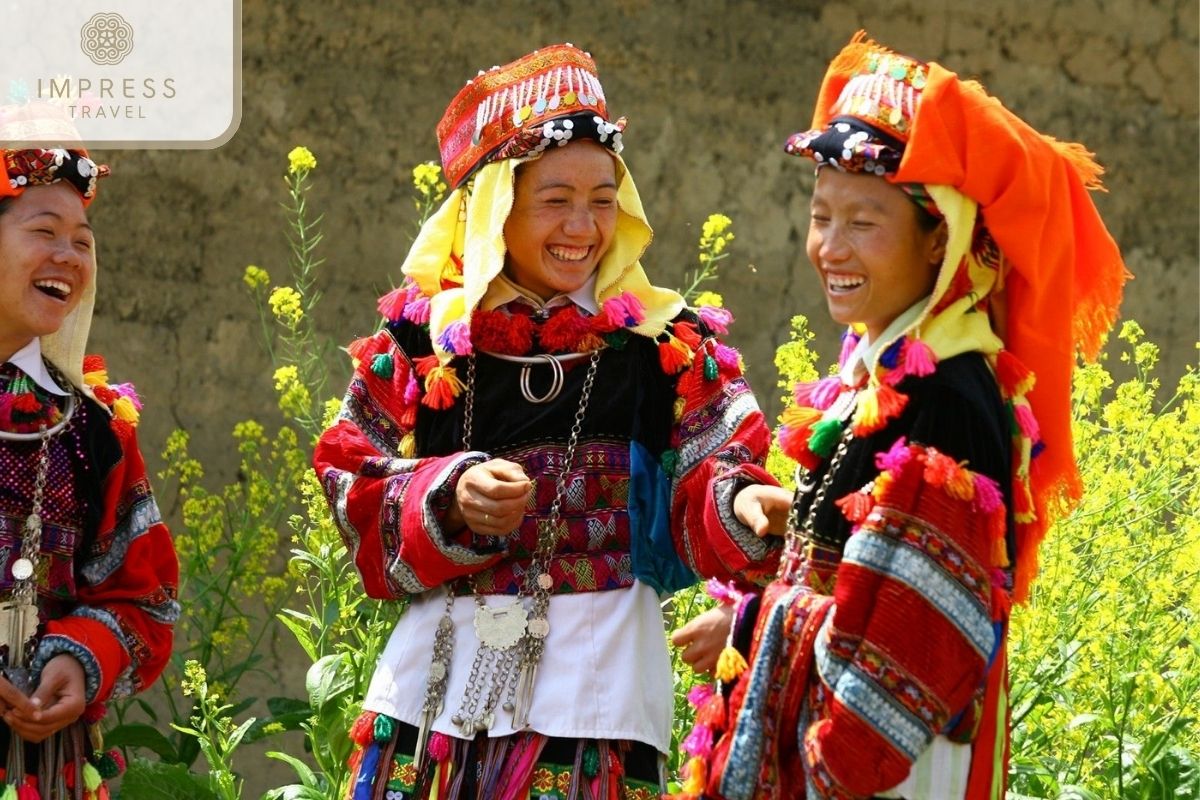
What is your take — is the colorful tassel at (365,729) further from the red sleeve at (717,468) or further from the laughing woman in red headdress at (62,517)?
the red sleeve at (717,468)

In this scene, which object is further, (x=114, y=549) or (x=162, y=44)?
(x=162, y=44)

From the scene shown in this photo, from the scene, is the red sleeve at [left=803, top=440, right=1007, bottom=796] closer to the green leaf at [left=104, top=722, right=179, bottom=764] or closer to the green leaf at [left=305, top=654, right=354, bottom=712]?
the green leaf at [left=305, top=654, right=354, bottom=712]

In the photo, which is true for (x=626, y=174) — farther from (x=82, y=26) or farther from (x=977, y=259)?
(x=82, y=26)

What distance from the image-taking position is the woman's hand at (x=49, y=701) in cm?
326

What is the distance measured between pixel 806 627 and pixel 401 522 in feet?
2.91

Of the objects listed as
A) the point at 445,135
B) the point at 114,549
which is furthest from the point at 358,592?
the point at 445,135

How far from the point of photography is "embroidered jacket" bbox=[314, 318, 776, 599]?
326 cm

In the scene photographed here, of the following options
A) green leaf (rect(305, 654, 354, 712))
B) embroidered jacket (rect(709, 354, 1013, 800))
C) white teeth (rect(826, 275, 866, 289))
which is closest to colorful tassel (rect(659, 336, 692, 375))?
white teeth (rect(826, 275, 866, 289))

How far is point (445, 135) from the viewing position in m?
3.64

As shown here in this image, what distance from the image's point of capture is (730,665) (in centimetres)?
287

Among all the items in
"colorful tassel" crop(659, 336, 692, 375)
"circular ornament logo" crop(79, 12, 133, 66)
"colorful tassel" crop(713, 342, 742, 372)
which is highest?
"circular ornament logo" crop(79, 12, 133, 66)

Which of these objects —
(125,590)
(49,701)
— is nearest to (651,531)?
(125,590)

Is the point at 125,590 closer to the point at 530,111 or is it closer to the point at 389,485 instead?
the point at 389,485

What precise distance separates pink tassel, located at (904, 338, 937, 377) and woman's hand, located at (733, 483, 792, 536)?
16.4 inches
